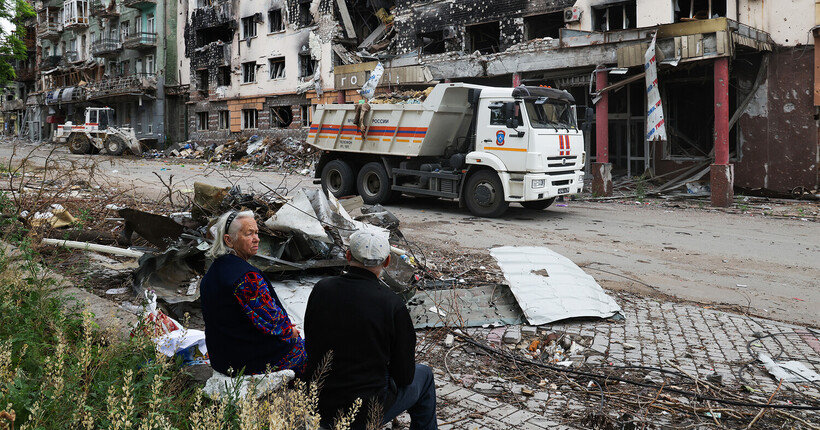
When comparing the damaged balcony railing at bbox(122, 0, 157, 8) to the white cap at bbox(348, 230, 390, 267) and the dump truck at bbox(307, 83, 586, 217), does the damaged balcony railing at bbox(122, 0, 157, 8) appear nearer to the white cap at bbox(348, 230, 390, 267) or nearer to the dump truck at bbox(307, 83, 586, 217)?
the dump truck at bbox(307, 83, 586, 217)

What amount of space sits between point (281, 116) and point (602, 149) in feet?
65.8

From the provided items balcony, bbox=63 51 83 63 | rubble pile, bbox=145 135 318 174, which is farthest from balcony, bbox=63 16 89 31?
rubble pile, bbox=145 135 318 174

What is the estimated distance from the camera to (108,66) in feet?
150

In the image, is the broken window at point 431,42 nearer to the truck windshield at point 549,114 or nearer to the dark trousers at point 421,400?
the truck windshield at point 549,114

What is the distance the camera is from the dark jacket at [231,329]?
336 centimetres

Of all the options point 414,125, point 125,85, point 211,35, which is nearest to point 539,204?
point 414,125

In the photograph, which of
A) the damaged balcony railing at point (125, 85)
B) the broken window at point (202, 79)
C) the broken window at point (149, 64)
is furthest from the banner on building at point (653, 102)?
the broken window at point (149, 64)

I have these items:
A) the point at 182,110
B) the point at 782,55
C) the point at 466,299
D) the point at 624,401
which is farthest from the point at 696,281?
the point at 182,110

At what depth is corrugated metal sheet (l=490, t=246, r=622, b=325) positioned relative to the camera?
18.8 ft

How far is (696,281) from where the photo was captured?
745 cm

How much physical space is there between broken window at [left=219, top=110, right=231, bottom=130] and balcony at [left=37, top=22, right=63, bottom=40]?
25347 mm

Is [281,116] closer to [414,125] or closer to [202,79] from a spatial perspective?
[202,79]

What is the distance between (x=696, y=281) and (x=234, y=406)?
6.09m

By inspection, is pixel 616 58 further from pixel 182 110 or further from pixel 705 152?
pixel 182 110
